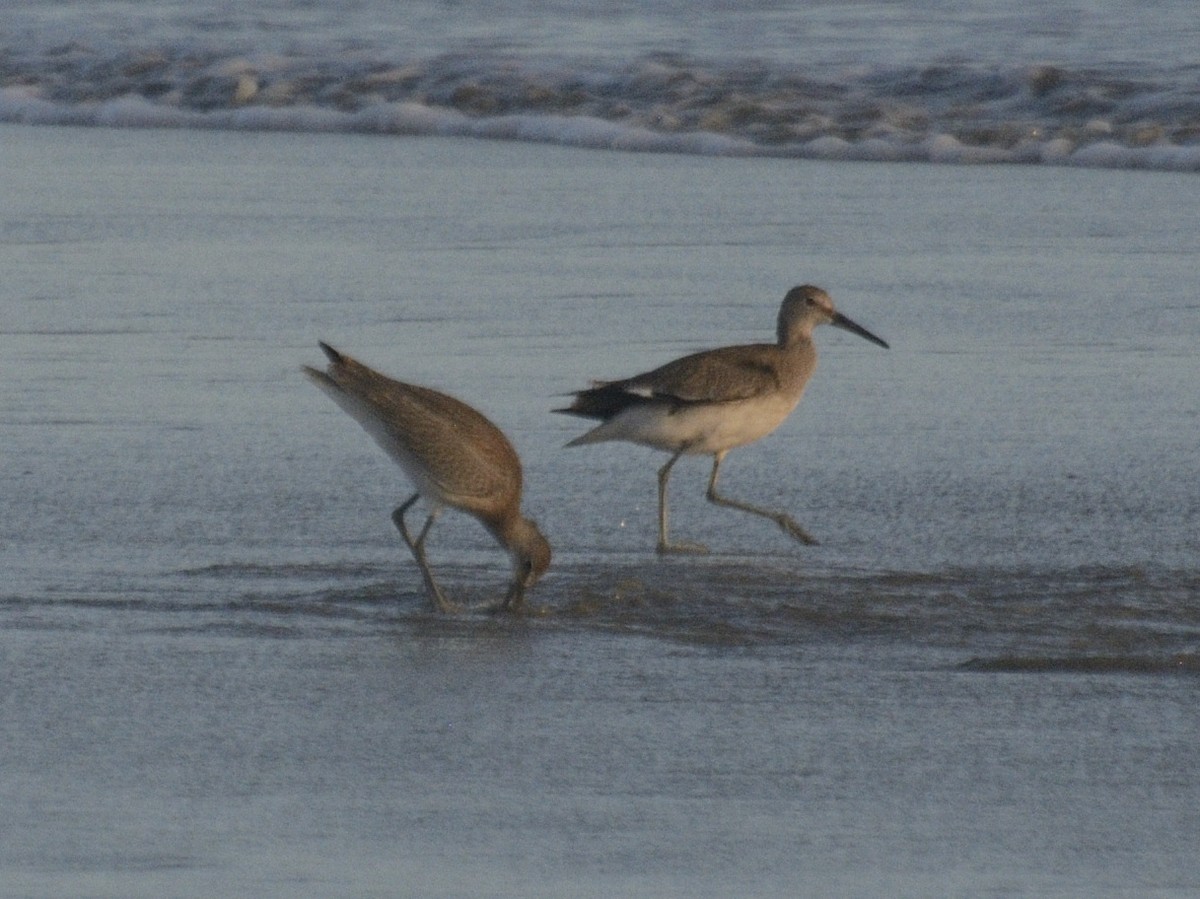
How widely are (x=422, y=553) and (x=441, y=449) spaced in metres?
0.26

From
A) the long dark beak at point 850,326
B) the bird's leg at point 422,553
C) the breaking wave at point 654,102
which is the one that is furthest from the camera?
the breaking wave at point 654,102

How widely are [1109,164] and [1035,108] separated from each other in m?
1.54

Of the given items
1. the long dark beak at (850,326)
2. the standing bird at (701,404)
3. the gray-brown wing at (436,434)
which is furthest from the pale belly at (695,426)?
the gray-brown wing at (436,434)

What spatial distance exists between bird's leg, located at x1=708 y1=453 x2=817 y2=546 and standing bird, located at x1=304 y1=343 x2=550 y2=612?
75cm

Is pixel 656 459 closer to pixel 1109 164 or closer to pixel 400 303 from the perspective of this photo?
pixel 400 303

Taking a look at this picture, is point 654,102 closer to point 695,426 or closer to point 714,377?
point 714,377

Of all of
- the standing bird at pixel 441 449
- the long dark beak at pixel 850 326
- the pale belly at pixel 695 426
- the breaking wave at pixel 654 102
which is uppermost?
the standing bird at pixel 441 449

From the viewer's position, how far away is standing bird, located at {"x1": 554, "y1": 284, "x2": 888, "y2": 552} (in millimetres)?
6863

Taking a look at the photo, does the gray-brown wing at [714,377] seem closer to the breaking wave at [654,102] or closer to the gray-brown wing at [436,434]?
the gray-brown wing at [436,434]

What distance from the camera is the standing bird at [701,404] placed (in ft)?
22.5

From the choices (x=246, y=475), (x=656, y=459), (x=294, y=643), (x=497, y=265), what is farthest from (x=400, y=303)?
(x=294, y=643)

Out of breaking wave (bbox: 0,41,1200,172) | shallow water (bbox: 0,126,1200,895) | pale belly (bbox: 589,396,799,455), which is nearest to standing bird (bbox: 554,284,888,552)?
pale belly (bbox: 589,396,799,455)

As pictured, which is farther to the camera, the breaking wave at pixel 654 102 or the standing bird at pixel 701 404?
the breaking wave at pixel 654 102

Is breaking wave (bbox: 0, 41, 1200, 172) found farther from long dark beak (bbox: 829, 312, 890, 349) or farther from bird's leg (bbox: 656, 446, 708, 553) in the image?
bird's leg (bbox: 656, 446, 708, 553)
